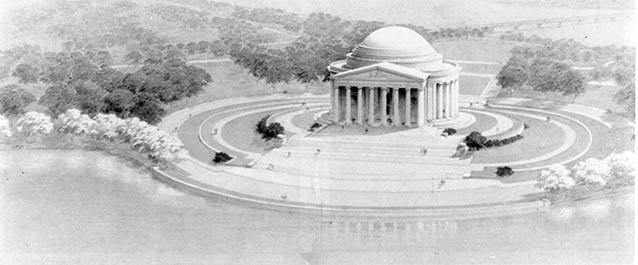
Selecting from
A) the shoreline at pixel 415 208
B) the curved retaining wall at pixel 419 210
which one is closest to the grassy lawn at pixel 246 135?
the shoreline at pixel 415 208

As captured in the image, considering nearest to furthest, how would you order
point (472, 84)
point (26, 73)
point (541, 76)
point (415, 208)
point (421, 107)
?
point (415, 208)
point (421, 107)
point (26, 73)
point (541, 76)
point (472, 84)

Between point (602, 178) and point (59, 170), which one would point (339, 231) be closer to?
point (602, 178)

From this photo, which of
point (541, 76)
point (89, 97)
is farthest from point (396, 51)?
point (89, 97)

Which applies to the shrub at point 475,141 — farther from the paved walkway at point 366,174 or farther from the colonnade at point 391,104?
the colonnade at point 391,104

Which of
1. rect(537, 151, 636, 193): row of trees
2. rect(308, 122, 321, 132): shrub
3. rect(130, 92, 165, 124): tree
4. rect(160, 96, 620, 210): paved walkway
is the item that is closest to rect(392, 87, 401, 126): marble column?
rect(160, 96, 620, 210): paved walkway

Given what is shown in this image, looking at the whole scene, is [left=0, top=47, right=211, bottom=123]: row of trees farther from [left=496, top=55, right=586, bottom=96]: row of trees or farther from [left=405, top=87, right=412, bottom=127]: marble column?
[left=496, top=55, right=586, bottom=96]: row of trees

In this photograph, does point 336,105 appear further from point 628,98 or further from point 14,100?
point 14,100
